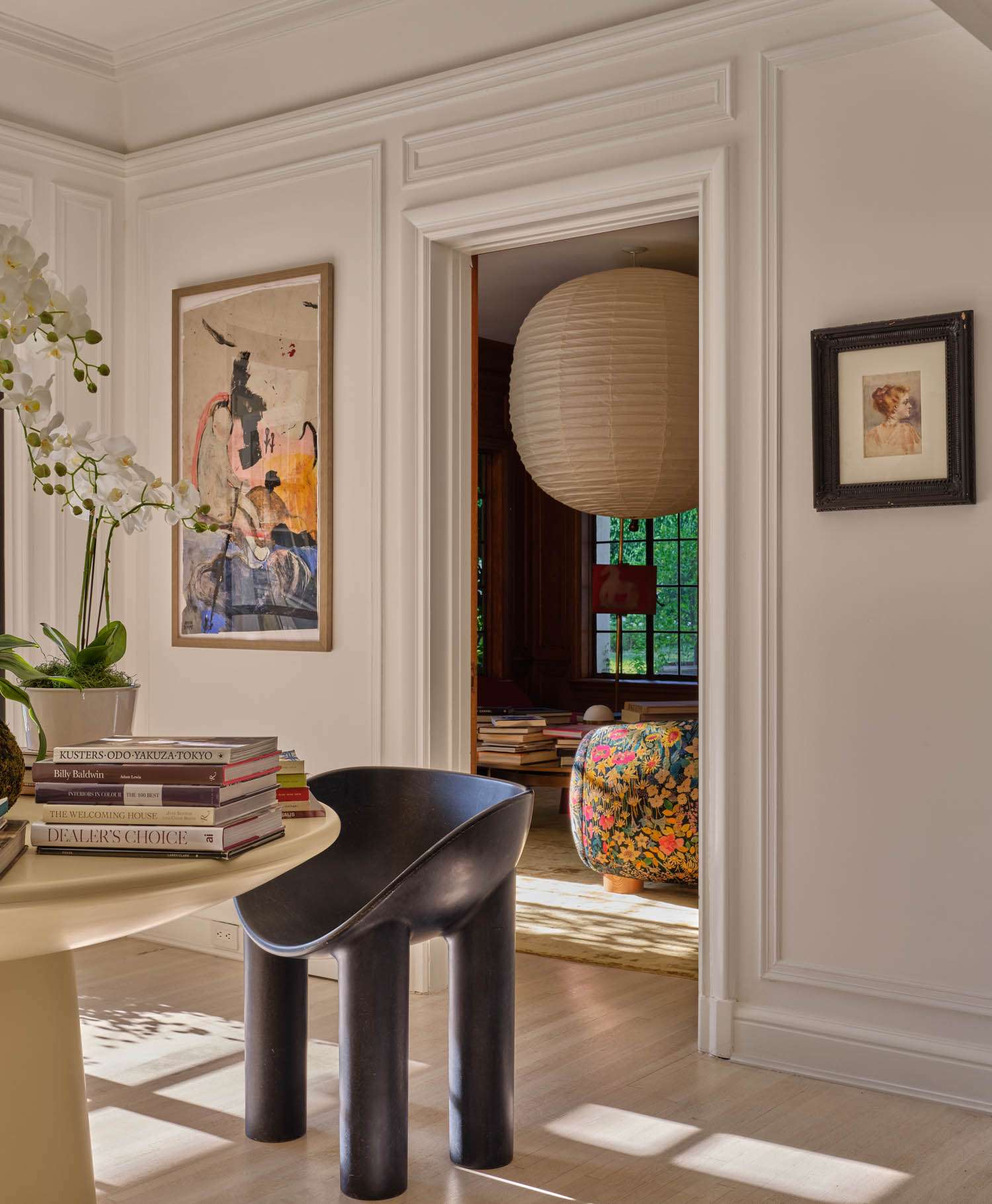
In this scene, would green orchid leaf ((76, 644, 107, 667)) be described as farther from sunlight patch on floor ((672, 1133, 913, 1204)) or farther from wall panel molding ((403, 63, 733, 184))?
wall panel molding ((403, 63, 733, 184))

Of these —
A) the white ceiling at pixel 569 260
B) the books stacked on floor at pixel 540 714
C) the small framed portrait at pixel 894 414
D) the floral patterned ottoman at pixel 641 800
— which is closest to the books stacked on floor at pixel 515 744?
the books stacked on floor at pixel 540 714

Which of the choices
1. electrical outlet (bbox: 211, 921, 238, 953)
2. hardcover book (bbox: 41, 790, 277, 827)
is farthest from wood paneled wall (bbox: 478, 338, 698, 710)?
hardcover book (bbox: 41, 790, 277, 827)

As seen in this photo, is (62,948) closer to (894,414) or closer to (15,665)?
(15,665)

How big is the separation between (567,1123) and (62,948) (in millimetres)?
1784

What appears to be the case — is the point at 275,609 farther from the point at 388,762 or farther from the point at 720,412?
the point at 720,412

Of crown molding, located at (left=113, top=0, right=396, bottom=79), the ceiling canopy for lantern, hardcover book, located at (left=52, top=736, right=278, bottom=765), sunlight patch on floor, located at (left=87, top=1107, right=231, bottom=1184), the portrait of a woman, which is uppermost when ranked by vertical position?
crown molding, located at (left=113, top=0, right=396, bottom=79)

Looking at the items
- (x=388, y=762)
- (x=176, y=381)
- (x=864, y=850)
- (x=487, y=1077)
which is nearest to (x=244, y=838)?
(x=487, y=1077)

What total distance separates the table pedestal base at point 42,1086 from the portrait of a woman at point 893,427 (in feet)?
7.43

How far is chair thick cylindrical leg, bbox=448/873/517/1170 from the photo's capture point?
8.52ft

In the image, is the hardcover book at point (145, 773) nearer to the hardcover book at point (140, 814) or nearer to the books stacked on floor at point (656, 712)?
the hardcover book at point (140, 814)

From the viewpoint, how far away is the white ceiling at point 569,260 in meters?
6.73

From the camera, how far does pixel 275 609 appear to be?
14.3 feet

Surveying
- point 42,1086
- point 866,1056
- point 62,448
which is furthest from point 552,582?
point 42,1086

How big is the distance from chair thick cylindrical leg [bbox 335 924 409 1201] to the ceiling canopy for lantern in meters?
2.79
